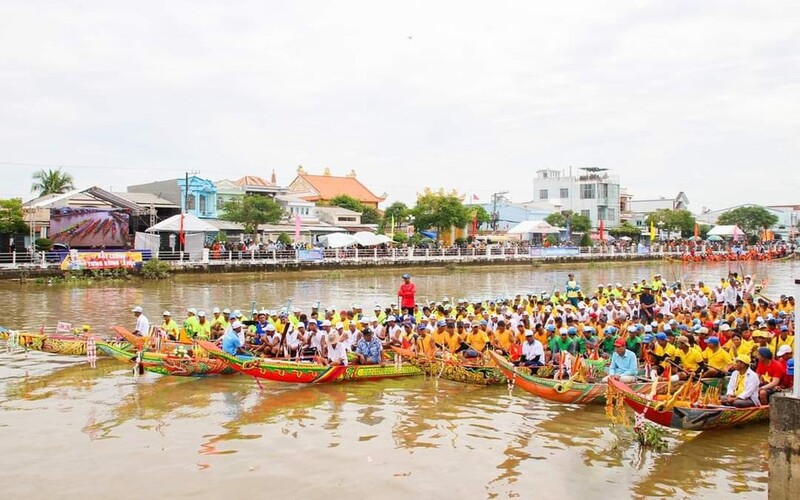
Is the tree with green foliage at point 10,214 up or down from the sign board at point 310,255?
up

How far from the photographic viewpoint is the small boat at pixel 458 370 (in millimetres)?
13805

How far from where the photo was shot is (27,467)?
31.6ft

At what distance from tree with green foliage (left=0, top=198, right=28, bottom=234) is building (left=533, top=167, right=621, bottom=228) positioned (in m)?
55.3

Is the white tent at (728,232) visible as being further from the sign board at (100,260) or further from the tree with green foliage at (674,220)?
the sign board at (100,260)

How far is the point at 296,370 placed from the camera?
1329cm

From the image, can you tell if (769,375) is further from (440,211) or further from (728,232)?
(728,232)

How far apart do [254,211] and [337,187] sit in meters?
24.0

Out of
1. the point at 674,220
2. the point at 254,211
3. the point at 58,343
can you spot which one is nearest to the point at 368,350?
the point at 58,343

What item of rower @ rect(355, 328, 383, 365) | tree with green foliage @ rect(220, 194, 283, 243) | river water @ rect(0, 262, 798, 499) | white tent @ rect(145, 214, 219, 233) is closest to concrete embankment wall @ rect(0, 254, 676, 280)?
white tent @ rect(145, 214, 219, 233)

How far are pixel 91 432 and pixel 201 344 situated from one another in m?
2.91

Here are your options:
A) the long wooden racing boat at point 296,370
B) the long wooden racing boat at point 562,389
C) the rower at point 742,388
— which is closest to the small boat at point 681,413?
the rower at point 742,388

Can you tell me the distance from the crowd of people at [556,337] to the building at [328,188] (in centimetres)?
4821

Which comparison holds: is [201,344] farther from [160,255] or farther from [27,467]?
[160,255]

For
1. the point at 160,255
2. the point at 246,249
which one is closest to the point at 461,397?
the point at 160,255
